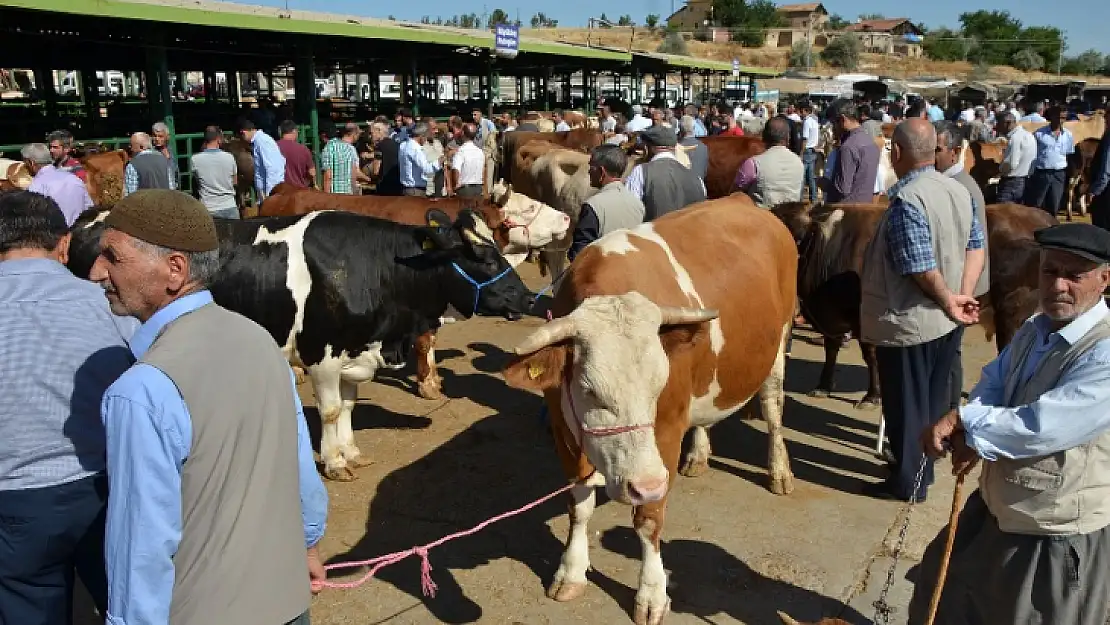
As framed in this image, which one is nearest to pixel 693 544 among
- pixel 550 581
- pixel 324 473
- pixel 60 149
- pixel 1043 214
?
pixel 550 581

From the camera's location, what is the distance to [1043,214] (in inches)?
264

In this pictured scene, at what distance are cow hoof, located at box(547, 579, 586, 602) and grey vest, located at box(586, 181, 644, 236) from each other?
8.55 feet

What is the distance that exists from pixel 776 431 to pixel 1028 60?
4008 inches

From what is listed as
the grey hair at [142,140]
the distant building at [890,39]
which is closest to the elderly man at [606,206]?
the grey hair at [142,140]

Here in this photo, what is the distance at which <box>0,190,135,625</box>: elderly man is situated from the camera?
252 centimetres

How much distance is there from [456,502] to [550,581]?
3.54 ft

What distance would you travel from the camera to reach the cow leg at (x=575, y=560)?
4012 mm

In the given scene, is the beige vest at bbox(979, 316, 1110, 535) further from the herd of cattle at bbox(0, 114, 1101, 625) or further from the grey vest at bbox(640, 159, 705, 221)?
the grey vest at bbox(640, 159, 705, 221)

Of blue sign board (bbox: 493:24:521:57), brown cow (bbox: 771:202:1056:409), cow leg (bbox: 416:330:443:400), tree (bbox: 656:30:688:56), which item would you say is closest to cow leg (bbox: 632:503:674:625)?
brown cow (bbox: 771:202:1056:409)

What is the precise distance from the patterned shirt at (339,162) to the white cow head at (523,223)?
3647 millimetres

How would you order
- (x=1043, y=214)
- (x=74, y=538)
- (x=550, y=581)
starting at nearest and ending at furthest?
1. (x=74, y=538)
2. (x=550, y=581)
3. (x=1043, y=214)

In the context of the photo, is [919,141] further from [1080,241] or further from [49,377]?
[49,377]

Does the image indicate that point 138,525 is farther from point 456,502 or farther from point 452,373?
point 452,373

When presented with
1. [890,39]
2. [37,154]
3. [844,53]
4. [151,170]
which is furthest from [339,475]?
[890,39]
